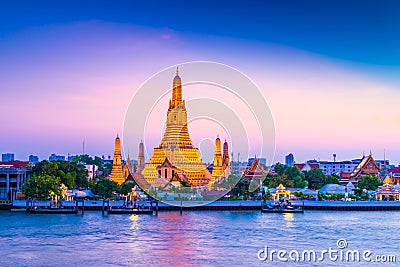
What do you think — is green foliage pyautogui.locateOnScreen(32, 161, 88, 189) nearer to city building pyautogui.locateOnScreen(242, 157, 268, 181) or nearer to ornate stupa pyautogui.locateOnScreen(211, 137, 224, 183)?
ornate stupa pyautogui.locateOnScreen(211, 137, 224, 183)

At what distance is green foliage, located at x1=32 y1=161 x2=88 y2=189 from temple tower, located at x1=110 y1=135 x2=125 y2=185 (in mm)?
8669

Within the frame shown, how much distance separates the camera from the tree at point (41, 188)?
4012 centimetres

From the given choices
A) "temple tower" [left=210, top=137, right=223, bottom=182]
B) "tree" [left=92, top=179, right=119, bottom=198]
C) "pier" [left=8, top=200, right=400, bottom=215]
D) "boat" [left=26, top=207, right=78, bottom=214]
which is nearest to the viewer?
"boat" [left=26, top=207, right=78, bottom=214]

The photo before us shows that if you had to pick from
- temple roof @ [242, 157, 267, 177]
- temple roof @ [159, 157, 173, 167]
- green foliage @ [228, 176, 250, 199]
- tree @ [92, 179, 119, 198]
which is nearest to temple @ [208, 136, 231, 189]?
temple roof @ [242, 157, 267, 177]

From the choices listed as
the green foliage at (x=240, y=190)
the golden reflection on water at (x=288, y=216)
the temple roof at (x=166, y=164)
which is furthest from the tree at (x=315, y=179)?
the golden reflection on water at (x=288, y=216)

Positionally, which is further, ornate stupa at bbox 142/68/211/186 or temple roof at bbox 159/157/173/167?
ornate stupa at bbox 142/68/211/186

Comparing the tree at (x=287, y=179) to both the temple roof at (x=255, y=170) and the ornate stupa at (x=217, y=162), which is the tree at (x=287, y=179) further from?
the ornate stupa at (x=217, y=162)

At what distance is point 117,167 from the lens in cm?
6175

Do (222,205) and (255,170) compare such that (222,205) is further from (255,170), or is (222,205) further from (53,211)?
(255,170)

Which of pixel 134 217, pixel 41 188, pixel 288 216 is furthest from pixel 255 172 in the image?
pixel 134 217

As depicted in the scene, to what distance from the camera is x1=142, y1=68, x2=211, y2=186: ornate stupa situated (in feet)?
184

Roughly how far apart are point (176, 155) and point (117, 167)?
5.91m

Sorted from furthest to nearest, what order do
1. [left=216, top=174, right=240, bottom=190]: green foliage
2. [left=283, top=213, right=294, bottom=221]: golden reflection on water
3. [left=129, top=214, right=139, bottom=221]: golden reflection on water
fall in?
[left=216, top=174, right=240, bottom=190]: green foliage → [left=283, top=213, right=294, bottom=221]: golden reflection on water → [left=129, top=214, right=139, bottom=221]: golden reflection on water

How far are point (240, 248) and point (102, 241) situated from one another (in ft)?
17.6
